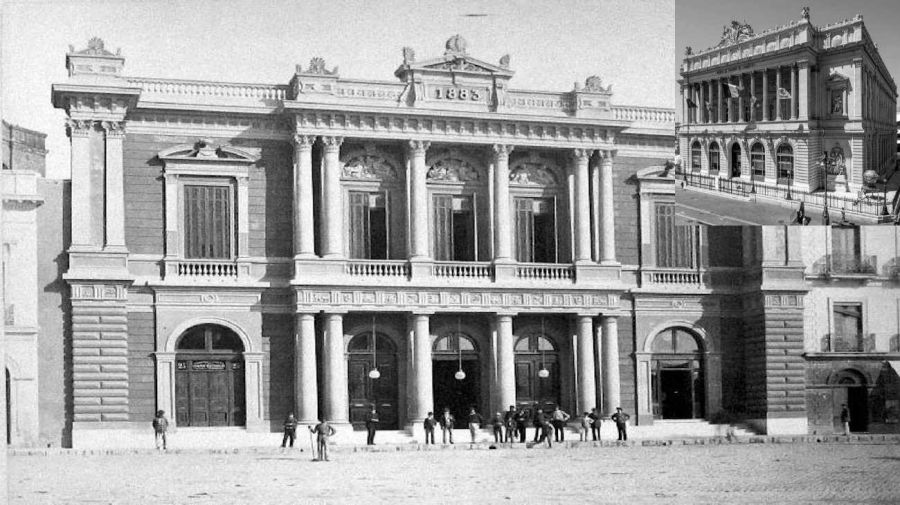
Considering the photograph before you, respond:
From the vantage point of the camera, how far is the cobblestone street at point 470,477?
810 inches

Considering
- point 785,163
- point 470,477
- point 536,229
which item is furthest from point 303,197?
point 785,163

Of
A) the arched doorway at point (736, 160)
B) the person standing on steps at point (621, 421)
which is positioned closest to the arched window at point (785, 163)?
the arched doorway at point (736, 160)

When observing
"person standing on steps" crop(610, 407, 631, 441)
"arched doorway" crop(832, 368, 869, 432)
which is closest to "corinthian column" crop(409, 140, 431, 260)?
"person standing on steps" crop(610, 407, 631, 441)

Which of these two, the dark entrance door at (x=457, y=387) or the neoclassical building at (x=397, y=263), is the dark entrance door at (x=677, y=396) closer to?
the neoclassical building at (x=397, y=263)

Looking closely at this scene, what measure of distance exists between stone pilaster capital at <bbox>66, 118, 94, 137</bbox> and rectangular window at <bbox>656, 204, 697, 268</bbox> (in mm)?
11618

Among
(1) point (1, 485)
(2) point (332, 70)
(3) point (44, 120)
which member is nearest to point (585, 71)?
(2) point (332, 70)

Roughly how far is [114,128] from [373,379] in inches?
277

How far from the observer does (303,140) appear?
1169 inches

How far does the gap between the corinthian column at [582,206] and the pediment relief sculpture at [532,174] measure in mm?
→ 600

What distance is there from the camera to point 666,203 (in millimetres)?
32125

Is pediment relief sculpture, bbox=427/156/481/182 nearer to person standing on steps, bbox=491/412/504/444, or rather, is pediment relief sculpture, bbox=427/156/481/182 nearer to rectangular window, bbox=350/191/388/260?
rectangular window, bbox=350/191/388/260

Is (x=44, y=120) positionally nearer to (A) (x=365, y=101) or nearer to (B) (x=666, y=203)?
(A) (x=365, y=101)

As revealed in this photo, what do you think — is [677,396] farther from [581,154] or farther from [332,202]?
[332,202]

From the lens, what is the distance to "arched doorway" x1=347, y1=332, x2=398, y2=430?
30422 mm
